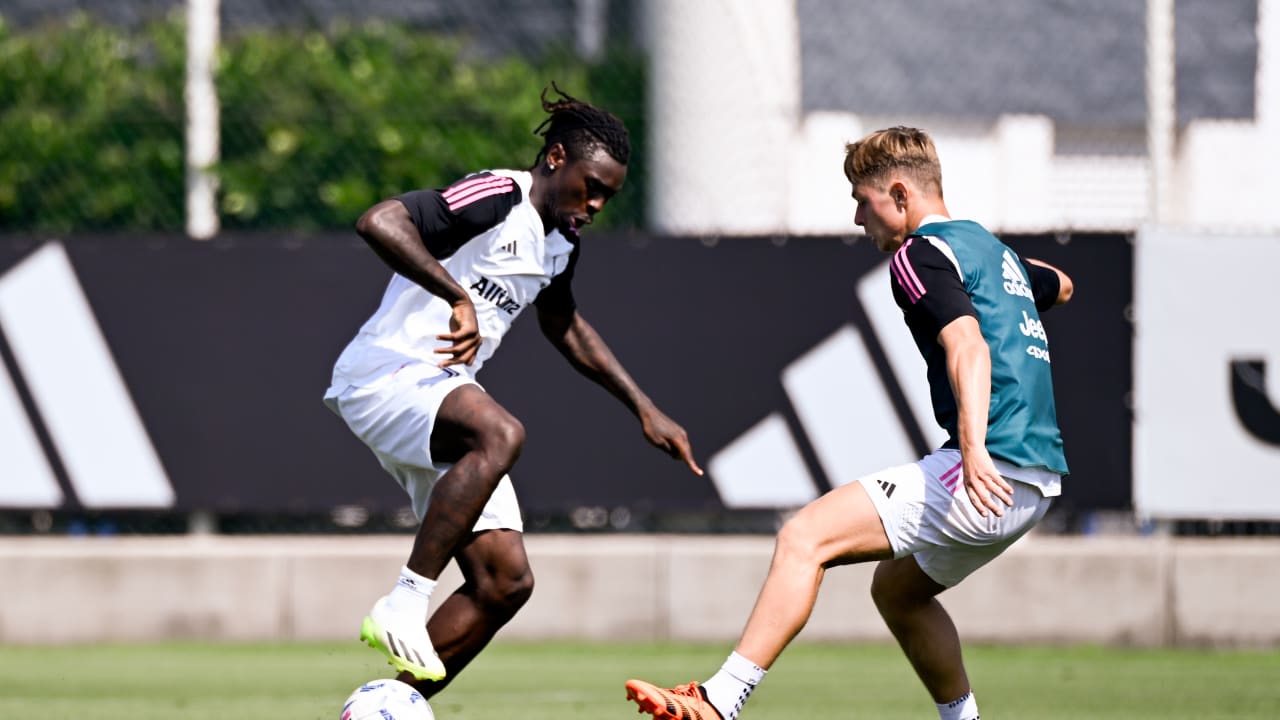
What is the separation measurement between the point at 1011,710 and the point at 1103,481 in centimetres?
297

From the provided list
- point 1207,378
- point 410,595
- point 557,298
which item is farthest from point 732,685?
point 1207,378

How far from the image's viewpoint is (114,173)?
11.3 meters

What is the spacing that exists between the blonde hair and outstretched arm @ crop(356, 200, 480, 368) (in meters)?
1.28

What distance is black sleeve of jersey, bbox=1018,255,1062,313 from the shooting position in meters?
6.27

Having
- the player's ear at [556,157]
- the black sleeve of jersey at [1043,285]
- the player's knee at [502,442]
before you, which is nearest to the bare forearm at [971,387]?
the black sleeve of jersey at [1043,285]

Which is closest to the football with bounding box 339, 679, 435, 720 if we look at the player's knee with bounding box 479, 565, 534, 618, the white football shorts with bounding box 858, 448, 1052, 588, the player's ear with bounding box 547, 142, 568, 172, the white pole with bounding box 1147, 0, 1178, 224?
the player's knee with bounding box 479, 565, 534, 618

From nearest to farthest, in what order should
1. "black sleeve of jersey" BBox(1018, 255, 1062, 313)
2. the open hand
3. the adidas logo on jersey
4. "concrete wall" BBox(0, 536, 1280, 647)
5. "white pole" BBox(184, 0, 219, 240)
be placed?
1. the adidas logo on jersey
2. the open hand
3. "black sleeve of jersey" BBox(1018, 255, 1062, 313)
4. "concrete wall" BBox(0, 536, 1280, 647)
5. "white pole" BBox(184, 0, 219, 240)

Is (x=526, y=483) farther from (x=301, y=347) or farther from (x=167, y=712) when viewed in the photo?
(x=167, y=712)

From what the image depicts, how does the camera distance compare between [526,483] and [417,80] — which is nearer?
[526,483]

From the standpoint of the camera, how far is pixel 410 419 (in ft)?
20.2

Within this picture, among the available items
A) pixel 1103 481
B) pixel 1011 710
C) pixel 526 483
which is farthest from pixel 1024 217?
pixel 1011 710

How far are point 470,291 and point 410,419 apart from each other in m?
0.52

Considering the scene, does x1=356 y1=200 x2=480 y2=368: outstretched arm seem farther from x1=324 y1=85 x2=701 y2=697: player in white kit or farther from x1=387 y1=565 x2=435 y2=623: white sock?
x1=387 y1=565 x2=435 y2=623: white sock

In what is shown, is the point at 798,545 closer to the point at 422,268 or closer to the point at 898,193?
the point at 898,193
